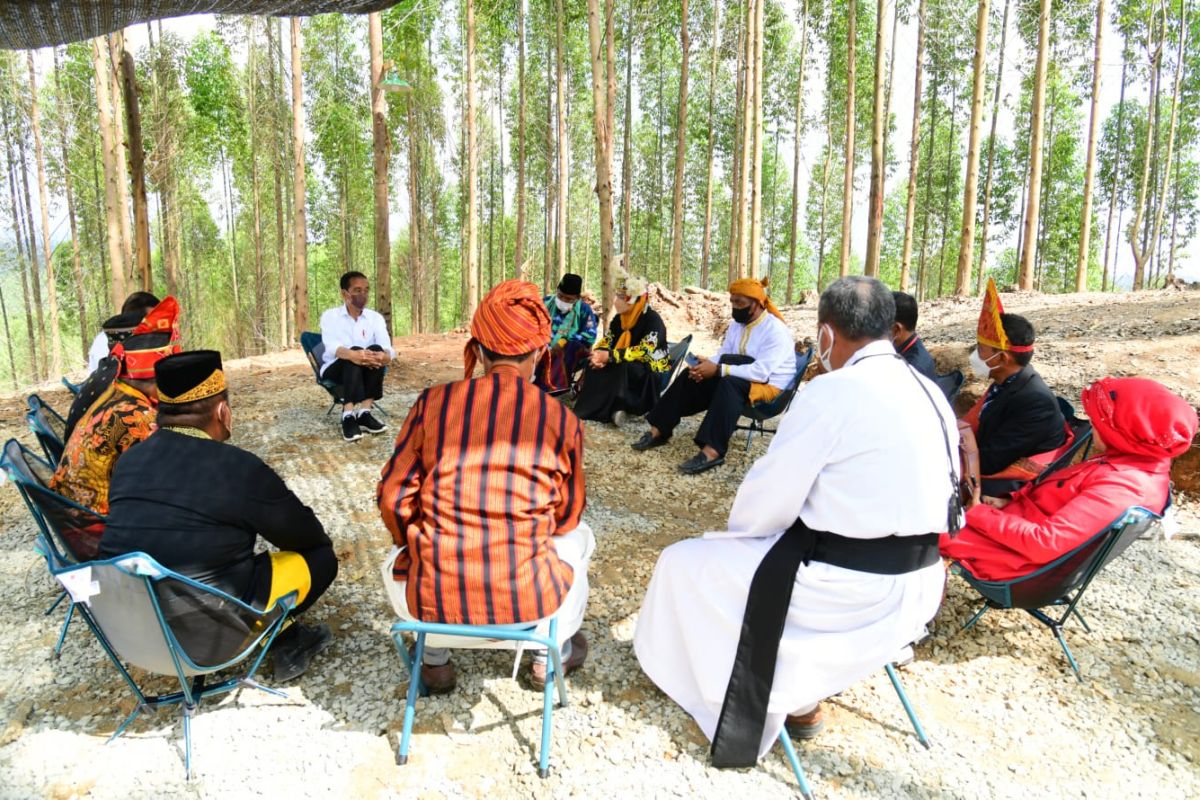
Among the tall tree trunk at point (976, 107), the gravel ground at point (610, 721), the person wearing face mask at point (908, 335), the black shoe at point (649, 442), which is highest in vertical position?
the tall tree trunk at point (976, 107)

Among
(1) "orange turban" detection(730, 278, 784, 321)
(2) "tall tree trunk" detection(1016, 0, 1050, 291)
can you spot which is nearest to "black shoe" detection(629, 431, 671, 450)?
(1) "orange turban" detection(730, 278, 784, 321)

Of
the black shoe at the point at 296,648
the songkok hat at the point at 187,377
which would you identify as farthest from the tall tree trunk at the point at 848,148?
the songkok hat at the point at 187,377

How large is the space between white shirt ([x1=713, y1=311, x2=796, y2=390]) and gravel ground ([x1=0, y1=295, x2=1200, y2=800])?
2.11 metres

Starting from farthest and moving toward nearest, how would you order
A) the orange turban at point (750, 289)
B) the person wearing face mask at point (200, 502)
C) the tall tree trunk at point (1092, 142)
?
the tall tree trunk at point (1092, 142)
the orange turban at point (750, 289)
the person wearing face mask at point (200, 502)

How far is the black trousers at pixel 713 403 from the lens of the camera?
5.26m

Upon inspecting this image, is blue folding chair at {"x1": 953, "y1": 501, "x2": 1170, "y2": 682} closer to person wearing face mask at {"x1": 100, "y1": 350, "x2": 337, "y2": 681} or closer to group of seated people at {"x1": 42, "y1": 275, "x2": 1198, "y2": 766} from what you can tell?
group of seated people at {"x1": 42, "y1": 275, "x2": 1198, "y2": 766}

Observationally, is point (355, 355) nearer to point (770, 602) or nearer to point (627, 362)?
point (627, 362)

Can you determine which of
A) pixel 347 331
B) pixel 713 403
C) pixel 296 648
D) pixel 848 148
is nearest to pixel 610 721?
pixel 296 648

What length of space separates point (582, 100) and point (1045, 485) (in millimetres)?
23179

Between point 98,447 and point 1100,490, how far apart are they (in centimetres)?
407

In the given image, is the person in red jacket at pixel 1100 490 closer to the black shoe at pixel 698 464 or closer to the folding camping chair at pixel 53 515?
the black shoe at pixel 698 464

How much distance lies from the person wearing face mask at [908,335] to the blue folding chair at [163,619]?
134 inches

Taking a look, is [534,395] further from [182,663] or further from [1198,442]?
[1198,442]

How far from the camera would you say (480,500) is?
6.68 ft
